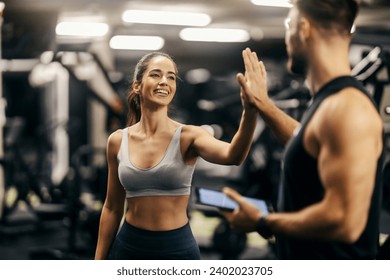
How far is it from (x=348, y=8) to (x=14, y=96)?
160 inches

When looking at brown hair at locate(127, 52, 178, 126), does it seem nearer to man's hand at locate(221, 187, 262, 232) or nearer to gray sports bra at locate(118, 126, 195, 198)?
gray sports bra at locate(118, 126, 195, 198)

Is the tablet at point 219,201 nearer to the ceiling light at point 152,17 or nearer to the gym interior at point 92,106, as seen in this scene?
the gym interior at point 92,106

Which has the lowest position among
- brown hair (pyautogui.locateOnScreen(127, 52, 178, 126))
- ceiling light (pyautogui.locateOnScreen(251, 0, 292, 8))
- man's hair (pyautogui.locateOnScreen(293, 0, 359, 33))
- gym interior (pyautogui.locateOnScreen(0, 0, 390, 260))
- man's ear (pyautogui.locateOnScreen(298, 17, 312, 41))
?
gym interior (pyautogui.locateOnScreen(0, 0, 390, 260))

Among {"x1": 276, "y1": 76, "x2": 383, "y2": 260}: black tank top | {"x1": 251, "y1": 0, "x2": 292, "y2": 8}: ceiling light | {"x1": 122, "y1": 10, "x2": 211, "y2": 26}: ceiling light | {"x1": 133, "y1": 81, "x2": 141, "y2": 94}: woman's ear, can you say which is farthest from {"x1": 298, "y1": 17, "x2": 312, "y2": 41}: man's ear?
{"x1": 122, "y1": 10, "x2": 211, "y2": 26}: ceiling light

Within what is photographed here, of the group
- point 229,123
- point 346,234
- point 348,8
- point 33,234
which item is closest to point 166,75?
point 348,8

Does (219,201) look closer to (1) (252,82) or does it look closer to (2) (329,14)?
(1) (252,82)

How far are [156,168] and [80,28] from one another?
1611 mm

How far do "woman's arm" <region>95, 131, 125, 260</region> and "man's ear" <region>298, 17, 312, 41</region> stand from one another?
0.82 meters

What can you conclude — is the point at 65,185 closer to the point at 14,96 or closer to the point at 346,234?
the point at 14,96

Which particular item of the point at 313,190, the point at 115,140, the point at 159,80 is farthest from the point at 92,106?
the point at 313,190

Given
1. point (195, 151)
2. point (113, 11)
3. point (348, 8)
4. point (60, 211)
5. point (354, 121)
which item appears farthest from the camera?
point (60, 211)

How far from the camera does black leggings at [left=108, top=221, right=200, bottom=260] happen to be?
5.63ft

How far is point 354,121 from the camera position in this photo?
1.22 metres

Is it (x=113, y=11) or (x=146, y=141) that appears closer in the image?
(x=146, y=141)
